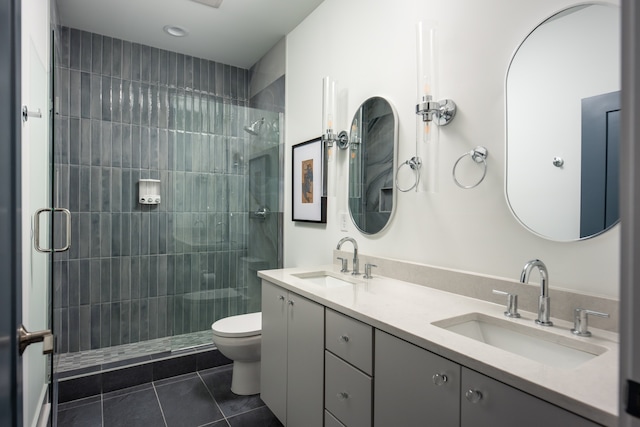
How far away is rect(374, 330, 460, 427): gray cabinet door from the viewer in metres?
0.99

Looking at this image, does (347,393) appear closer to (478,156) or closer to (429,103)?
(478,156)

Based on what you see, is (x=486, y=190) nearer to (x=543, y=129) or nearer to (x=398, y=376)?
(x=543, y=129)

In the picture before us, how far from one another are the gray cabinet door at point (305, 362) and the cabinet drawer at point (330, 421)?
0.11 feet

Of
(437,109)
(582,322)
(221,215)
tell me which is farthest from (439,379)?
(221,215)

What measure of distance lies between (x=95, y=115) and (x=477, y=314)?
10.3 ft

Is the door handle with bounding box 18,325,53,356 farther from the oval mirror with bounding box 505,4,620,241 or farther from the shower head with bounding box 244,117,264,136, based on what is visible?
the shower head with bounding box 244,117,264,136

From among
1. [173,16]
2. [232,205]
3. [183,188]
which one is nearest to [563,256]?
[232,205]

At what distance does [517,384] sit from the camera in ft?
2.71

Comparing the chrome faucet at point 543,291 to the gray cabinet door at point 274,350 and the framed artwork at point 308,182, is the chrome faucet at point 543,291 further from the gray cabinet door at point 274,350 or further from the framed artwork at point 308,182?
the framed artwork at point 308,182

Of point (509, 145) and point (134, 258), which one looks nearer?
point (509, 145)

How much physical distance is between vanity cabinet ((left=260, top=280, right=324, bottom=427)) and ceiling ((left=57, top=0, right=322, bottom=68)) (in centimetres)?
199

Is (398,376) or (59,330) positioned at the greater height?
(398,376)

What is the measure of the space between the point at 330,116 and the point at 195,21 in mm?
1420

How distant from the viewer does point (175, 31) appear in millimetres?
2895
